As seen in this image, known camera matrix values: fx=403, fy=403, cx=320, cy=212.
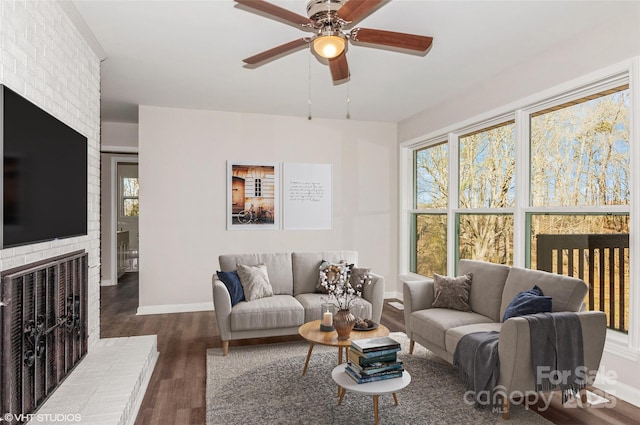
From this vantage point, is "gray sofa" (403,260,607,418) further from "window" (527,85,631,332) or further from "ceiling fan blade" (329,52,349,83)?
"ceiling fan blade" (329,52,349,83)

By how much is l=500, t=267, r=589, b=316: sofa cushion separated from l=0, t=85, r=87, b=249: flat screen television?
3292 millimetres

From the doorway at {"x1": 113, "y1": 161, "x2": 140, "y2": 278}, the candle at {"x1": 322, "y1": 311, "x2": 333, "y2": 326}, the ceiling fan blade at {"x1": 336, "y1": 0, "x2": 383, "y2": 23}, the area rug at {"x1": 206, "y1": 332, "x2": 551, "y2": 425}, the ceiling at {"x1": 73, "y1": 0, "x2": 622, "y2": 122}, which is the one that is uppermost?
the ceiling at {"x1": 73, "y1": 0, "x2": 622, "y2": 122}

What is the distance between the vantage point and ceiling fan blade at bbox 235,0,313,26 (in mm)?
2078

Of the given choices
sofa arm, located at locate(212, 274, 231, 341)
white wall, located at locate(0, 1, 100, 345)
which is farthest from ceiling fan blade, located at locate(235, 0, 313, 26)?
sofa arm, located at locate(212, 274, 231, 341)

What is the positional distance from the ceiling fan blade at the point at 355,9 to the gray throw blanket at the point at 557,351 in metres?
2.09

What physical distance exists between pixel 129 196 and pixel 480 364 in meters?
7.92

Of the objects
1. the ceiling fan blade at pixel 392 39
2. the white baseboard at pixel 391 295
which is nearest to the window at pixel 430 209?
the white baseboard at pixel 391 295

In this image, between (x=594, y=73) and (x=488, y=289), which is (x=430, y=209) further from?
(x=594, y=73)

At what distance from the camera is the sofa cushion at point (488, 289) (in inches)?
134

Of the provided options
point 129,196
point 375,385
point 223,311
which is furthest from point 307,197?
point 129,196

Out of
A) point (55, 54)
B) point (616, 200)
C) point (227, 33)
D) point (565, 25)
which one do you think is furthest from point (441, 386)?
point (55, 54)

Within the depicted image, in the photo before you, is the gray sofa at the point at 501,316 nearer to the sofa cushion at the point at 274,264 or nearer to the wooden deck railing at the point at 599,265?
the wooden deck railing at the point at 599,265

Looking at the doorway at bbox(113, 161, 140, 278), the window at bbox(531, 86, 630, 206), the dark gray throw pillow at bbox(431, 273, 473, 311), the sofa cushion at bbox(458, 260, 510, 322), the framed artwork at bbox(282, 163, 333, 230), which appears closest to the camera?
the window at bbox(531, 86, 630, 206)

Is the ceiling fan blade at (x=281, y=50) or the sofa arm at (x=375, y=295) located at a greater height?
the ceiling fan blade at (x=281, y=50)
